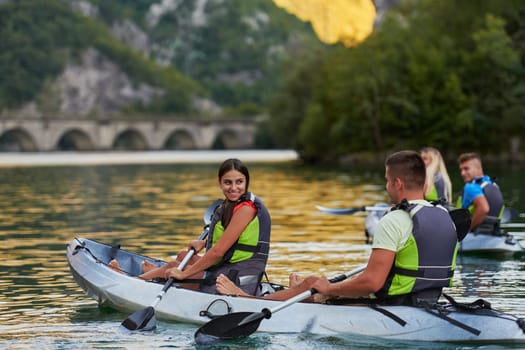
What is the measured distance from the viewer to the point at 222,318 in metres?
11.3

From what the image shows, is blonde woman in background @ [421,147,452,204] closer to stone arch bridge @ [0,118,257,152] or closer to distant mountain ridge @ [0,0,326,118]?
stone arch bridge @ [0,118,257,152]

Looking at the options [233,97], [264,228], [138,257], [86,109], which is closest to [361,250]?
[138,257]

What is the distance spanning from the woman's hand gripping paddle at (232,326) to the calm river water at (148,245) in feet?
0.43

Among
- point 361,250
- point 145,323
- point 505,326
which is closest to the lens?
point 505,326

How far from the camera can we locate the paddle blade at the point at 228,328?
11195 millimetres

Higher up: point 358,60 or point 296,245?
point 358,60

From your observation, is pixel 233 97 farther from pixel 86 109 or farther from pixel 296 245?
pixel 296 245

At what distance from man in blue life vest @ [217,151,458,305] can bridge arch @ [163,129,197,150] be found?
12807cm

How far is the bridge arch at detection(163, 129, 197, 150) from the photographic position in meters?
140

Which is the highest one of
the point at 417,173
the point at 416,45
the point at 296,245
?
the point at 416,45

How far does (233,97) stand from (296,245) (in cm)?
16801

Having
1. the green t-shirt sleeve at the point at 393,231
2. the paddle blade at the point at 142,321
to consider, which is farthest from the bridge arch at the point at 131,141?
the green t-shirt sleeve at the point at 393,231

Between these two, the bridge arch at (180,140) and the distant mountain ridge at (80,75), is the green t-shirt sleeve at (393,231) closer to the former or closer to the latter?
the bridge arch at (180,140)

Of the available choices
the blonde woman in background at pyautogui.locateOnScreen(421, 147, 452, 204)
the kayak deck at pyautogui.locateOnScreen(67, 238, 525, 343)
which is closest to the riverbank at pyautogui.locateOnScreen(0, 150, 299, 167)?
the blonde woman in background at pyautogui.locateOnScreen(421, 147, 452, 204)
